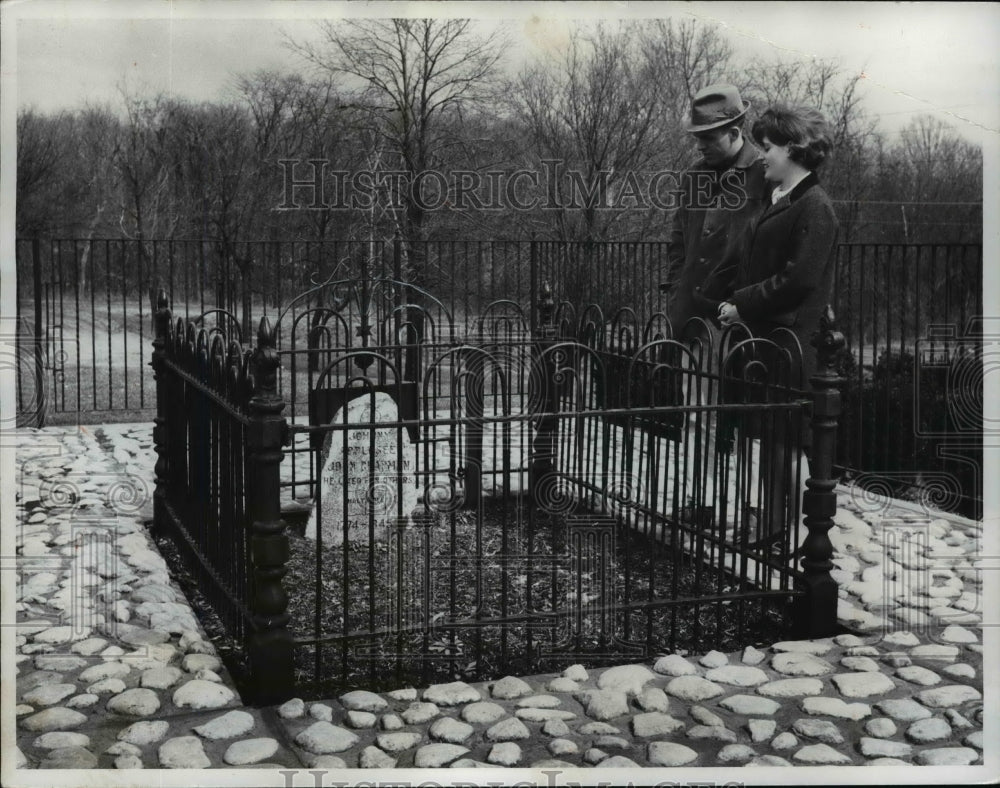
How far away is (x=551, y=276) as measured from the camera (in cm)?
1252

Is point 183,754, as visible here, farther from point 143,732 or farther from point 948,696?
point 948,696

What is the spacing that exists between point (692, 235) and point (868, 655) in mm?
3596

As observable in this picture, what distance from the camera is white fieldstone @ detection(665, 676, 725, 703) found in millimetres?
4172

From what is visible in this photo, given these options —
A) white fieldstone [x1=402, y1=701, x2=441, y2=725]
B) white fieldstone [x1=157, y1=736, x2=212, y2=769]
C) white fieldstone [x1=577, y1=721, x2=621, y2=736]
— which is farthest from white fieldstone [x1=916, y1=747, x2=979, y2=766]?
white fieldstone [x1=157, y1=736, x2=212, y2=769]

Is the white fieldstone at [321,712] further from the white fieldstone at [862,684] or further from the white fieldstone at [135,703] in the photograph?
the white fieldstone at [862,684]

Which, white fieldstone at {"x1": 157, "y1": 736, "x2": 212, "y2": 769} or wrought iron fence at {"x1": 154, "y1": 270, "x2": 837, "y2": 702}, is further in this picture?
wrought iron fence at {"x1": 154, "y1": 270, "x2": 837, "y2": 702}

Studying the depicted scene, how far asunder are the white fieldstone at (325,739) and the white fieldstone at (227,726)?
0.23m

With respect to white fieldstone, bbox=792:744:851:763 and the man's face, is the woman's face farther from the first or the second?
white fieldstone, bbox=792:744:851:763

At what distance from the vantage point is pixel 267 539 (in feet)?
13.4

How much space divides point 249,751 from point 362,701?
1.81 feet

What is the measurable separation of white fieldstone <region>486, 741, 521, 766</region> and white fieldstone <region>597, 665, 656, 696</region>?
2.27ft

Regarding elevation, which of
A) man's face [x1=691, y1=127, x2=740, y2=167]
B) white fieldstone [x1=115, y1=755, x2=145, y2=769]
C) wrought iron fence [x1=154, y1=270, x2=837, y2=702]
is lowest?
white fieldstone [x1=115, y1=755, x2=145, y2=769]

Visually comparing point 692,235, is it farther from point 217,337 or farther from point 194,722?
Answer: point 194,722

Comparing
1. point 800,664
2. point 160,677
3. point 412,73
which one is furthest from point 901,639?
point 412,73
